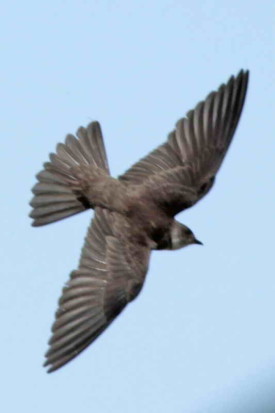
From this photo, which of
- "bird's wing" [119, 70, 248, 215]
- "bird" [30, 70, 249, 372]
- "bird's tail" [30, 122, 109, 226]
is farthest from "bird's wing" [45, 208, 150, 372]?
"bird's wing" [119, 70, 248, 215]

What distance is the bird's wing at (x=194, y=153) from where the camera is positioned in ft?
43.4

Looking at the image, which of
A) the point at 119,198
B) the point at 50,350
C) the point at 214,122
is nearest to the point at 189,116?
the point at 214,122

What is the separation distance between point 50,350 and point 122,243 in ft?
3.32

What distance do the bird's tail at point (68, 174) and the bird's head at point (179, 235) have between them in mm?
633

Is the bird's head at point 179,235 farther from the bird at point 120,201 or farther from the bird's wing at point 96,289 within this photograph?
the bird's wing at point 96,289

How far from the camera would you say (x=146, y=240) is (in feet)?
42.1

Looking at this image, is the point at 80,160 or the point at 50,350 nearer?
the point at 50,350

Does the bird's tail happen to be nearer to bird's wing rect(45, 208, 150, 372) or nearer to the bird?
the bird

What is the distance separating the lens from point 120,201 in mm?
12820

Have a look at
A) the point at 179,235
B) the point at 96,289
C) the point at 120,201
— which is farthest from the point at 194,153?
the point at 96,289

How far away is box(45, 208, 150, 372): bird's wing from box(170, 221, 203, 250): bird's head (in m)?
0.43

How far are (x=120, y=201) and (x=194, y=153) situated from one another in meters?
1.01

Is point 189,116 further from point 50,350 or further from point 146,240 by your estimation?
point 50,350

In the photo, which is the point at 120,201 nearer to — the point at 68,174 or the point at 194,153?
the point at 68,174
